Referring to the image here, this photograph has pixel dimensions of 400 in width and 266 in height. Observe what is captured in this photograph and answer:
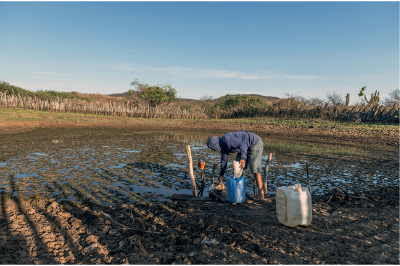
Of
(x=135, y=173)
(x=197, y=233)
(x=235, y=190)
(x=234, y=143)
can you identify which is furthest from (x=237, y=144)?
(x=135, y=173)

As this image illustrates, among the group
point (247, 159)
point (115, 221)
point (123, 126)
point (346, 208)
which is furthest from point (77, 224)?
point (123, 126)

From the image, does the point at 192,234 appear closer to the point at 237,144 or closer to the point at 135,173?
the point at 237,144

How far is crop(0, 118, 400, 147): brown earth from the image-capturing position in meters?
16.5

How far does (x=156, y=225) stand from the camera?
420cm

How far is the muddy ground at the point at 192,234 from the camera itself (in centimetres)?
310

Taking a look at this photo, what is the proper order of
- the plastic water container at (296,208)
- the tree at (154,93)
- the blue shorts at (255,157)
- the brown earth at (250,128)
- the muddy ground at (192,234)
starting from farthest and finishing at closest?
the tree at (154,93)
the brown earth at (250,128)
the blue shorts at (255,157)
the plastic water container at (296,208)
the muddy ground at (192,234)


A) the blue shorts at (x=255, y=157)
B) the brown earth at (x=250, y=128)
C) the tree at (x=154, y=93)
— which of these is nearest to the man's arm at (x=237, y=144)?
the blue shorts at (x=255, y=157)

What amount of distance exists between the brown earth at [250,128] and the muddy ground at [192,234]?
1390 cm

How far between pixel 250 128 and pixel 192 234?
2064cm

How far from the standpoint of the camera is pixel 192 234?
12.7ft

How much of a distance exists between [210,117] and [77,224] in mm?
32462

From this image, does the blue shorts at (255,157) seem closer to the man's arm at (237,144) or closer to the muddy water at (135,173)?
the man's arm at (237,144)

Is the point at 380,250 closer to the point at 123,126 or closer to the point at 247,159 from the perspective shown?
the point at 247,159

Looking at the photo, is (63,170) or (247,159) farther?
(63,170)
